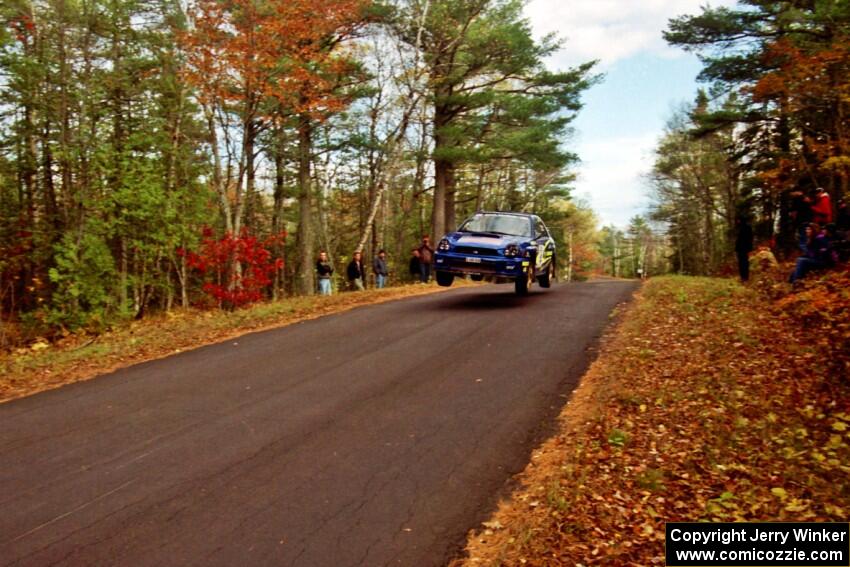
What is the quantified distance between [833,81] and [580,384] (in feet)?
41.4

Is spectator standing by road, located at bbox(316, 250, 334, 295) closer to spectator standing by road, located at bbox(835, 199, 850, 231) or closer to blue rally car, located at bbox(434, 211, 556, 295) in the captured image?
blue rally car, located at bbox(434, 211, 556, 295)

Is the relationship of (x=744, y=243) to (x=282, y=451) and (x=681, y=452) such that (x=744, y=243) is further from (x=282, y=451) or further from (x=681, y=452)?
(x=282, y=451)

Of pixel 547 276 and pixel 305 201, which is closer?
pixel 547 276

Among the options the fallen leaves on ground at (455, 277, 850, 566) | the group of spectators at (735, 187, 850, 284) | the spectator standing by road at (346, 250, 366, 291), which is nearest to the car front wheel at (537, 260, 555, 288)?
the group of spectators at (735, 187, 850, 284)

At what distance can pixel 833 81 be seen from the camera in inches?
559

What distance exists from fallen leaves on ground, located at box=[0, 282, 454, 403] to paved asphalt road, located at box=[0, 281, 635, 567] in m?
0.76

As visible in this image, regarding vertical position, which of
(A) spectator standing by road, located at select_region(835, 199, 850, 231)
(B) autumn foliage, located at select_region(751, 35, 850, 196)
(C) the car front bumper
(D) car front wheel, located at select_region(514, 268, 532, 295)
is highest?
(B) autumn foliage, located at select_region(751, 35, 850, 196)

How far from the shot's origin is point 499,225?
521 inches

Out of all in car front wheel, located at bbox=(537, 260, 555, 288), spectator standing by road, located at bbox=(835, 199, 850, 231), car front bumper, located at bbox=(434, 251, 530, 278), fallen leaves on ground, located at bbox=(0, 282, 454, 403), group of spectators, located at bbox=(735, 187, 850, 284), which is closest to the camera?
fallen leaves on ground, located at bbox=(0, 282, 454, 403)

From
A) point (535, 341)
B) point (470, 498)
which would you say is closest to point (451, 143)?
A: point (535, 341)

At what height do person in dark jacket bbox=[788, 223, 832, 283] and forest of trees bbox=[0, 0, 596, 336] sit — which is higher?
forest of trees bbox=[0, 0, 596, 336]

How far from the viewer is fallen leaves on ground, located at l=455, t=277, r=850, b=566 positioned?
4.05 metres

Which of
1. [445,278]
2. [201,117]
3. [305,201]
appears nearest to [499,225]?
[445,278]

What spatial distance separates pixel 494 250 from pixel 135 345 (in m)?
7.30
